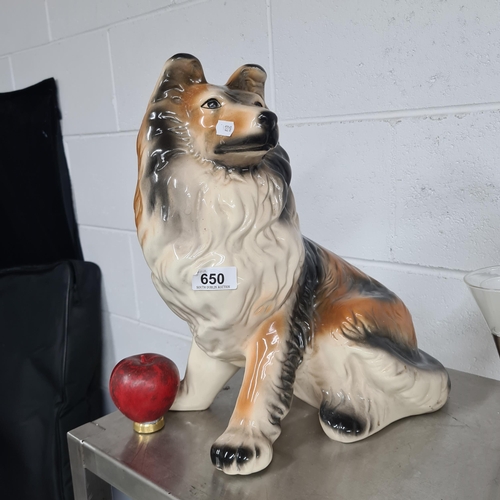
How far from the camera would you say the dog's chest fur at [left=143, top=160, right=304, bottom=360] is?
2.09 ft

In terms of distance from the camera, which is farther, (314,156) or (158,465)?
(314,156)

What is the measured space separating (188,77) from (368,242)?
1.69ft

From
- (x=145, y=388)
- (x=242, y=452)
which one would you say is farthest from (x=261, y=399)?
(x=145, y=388)

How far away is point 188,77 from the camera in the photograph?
0.66 metres

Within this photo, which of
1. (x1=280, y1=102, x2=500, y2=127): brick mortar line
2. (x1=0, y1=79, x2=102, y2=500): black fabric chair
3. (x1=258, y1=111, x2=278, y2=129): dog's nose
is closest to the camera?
(x1=258, y1=111, x2=278, y2=129): dog's nose

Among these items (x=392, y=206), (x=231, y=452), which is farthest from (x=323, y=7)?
(x=231, y=452)

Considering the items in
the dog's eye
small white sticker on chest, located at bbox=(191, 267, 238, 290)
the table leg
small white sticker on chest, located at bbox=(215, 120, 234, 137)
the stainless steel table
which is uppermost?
the dog's eye

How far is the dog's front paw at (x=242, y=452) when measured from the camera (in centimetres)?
66

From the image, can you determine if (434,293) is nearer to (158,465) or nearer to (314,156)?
(314,156)

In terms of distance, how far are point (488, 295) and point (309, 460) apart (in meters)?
0.31

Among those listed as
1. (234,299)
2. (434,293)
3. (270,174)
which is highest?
(270,174)

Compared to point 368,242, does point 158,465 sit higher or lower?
lower

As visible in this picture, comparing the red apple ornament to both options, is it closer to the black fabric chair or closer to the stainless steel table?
the stainless steel table

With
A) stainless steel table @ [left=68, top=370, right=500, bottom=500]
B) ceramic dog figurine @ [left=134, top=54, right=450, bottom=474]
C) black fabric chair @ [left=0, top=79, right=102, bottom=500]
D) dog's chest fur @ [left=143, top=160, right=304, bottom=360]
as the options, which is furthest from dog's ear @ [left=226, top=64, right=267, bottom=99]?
black fabric chair @ [left=0, top=79, right=102, bottom=500]
